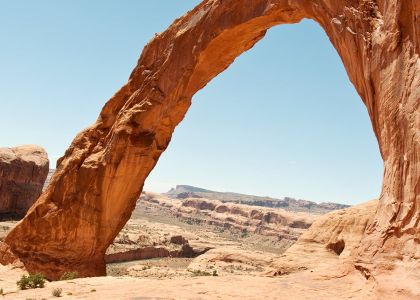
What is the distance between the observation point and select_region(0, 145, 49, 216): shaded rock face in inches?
1878

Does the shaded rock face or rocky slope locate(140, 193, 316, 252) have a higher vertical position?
the shaded rock face

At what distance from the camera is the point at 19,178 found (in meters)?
48.7

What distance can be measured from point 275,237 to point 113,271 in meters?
56.9

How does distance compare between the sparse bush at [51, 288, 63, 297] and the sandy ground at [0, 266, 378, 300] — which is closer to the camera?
the sandy ground at [0, 266, 378, 300]

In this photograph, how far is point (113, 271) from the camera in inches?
1214

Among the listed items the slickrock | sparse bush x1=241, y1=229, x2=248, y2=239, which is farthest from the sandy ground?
sparse bush x1=241, y1=229, x2=248, y2=239

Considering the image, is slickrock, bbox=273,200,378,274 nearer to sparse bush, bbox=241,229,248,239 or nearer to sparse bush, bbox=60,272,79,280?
sparse bush, bbox=60,272,79,280

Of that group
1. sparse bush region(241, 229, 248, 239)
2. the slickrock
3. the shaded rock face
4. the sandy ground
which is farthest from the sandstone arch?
sparse bush region(241, 229, 248, 239)

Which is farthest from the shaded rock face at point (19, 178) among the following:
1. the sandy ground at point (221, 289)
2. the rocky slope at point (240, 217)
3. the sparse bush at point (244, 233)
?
the sparse bush at point (244, 233)

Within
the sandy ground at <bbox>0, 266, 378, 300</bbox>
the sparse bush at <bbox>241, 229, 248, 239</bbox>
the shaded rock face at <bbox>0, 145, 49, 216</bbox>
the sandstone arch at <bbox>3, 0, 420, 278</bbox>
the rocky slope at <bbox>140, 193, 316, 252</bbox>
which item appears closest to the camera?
the sandy ground at <bbox>0, 266, 378, 300</bbox>

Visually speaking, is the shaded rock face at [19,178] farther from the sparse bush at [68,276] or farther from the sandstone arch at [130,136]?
the sparse bush at [68,276]

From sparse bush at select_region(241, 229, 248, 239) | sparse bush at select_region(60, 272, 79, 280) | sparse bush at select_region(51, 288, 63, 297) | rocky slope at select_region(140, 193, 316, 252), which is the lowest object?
sparse bush at select_region(241, 229, 248, 239)

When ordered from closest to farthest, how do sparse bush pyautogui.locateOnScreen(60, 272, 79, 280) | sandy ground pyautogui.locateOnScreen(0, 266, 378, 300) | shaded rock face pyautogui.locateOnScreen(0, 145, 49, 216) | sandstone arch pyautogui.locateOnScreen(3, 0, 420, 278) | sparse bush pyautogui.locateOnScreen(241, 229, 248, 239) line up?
sandy ground pyautogui.locateOnScreen(0, 266, 378, 300) < sparse bush pyautogui.locateOnScreen(60, 272, 79, 280) < sandstone arch pyautogui.locateOnScreen(3, 0, 420, 278) < shaded rock face pyautogui.locateOnScreen(0, 145, 49, 216) < sparse bush pyautogui.locateOnScreen(241, 229, 248, 239)

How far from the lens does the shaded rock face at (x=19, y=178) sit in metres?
47.7
